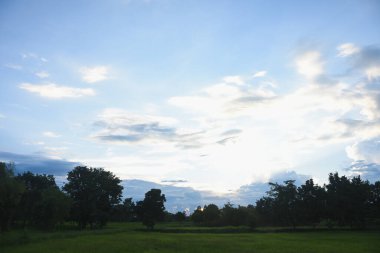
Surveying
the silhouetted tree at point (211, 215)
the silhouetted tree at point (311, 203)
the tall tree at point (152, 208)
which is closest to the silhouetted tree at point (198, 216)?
the silhouetted tree at point (211, 215)

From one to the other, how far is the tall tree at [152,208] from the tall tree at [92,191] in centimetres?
825

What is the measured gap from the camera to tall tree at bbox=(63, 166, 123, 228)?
93.6 metres

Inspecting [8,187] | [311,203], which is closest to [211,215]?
[311,203]

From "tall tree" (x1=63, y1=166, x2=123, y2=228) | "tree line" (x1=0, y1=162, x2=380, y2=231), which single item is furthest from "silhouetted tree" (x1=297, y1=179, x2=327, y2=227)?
"tall tree" (x1=63, y1=166, x2=123, y2=228)

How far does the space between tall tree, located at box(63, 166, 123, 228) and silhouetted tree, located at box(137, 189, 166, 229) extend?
801 cm

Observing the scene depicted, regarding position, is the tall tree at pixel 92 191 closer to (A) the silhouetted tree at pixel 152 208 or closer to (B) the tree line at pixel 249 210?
(B) the tree line at pixel 249 210

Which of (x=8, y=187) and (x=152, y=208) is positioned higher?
(x=8, y=187)

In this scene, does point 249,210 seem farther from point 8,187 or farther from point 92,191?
point 8,187

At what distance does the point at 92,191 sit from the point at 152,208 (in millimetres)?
17330

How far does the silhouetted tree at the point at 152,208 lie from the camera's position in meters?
98.2

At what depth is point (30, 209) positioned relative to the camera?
313 ft

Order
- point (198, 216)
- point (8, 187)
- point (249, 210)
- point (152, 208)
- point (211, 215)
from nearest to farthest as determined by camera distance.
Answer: point (8, 187)
point (152, 208)
point (249, 210)
point (211, 215)
point (198, 216)

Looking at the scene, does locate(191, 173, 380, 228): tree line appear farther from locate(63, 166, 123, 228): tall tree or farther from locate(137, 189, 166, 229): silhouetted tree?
locate(63, 166, 123, 228): tall tree

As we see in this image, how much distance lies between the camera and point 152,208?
102m
